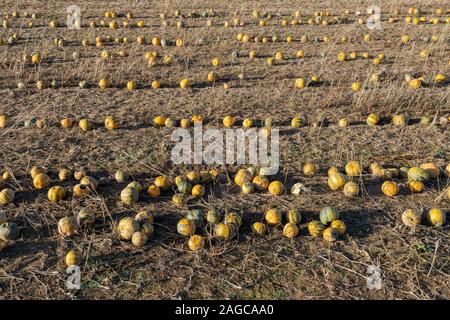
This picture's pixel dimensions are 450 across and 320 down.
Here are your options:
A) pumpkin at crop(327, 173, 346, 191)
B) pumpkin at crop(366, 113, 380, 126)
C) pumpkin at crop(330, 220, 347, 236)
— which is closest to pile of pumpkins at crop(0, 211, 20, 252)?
pumpkin at crop(330, 220, 347, 236)

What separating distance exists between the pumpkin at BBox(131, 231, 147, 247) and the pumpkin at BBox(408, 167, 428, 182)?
416cm

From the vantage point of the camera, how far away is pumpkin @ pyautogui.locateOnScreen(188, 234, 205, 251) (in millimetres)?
5195

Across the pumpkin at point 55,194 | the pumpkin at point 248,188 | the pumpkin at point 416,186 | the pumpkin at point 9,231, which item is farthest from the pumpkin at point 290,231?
the pumpkin at point 9,231

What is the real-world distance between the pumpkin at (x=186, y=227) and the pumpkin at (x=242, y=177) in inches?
51.3

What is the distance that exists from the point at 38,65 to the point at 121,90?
3.05 meters

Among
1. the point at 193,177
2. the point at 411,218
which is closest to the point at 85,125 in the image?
the point at 193,177

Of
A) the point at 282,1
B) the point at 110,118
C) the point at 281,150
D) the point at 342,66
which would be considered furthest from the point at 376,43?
the point at 110,118

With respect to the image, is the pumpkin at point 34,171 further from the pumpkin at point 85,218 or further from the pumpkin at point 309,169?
the pumpkin at point 309,169

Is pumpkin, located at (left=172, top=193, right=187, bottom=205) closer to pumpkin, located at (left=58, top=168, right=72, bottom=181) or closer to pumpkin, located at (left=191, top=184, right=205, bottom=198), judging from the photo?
pumpkin, located at (left=191, top=184, right=205, bottom=198)

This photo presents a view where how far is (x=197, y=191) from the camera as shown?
621 centimetres

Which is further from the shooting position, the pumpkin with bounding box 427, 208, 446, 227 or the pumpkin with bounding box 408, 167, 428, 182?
the pumpkin with bounding box 408, 167, 428, 182

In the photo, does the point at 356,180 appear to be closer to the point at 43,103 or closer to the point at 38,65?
the point at 43,103

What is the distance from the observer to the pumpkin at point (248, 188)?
6309mm

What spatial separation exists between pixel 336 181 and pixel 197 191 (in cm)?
208
